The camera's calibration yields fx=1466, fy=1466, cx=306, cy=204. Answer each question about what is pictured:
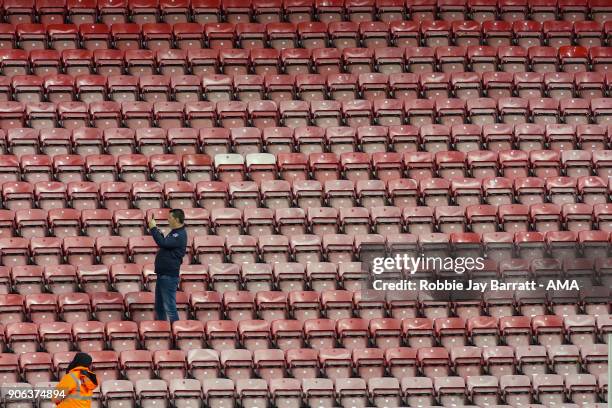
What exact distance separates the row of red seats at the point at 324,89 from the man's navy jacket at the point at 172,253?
2158mm

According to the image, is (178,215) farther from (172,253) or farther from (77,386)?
(77,386)

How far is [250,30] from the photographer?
523 inches

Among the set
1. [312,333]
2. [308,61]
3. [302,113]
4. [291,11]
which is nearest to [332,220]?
[312,333]

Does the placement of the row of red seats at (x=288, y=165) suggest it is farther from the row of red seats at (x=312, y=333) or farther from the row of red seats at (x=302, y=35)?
the row of red seats at (x=312, y=333)

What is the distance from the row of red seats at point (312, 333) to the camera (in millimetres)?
10617

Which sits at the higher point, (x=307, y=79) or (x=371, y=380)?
(x=307, y=79)

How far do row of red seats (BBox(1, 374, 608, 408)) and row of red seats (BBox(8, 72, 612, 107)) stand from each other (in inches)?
121

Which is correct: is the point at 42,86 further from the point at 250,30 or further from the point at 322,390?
the point at 322,390

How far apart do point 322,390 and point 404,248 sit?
163 centimetres

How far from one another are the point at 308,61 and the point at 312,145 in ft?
3.38

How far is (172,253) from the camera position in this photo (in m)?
10.7

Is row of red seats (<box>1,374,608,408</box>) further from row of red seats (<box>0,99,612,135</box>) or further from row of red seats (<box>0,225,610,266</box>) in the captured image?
row of red seats (<box>0,99,612,135</box>)

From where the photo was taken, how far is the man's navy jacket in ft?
34.8

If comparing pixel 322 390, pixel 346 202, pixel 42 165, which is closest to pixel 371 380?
pixel 322 390
